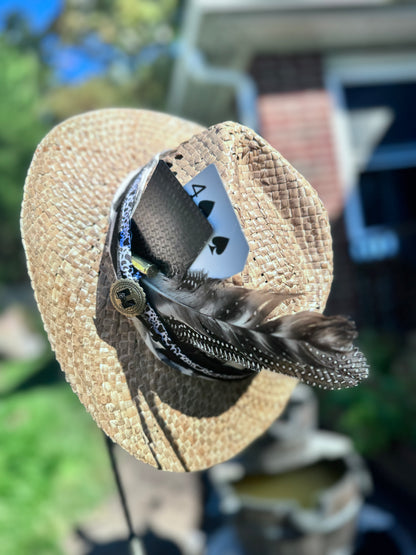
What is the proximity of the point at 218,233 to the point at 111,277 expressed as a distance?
0.34 m

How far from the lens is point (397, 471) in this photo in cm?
426

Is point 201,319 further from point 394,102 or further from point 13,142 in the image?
point 13,142

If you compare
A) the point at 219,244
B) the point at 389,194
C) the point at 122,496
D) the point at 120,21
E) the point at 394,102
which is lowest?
the point at 389,194

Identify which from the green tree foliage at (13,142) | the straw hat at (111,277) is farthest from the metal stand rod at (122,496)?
the green tree foliage at (13,142)

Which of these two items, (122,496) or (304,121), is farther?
(304,121)

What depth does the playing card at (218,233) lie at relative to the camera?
1.24m

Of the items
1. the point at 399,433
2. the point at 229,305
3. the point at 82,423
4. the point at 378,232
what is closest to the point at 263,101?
the point at 378,232

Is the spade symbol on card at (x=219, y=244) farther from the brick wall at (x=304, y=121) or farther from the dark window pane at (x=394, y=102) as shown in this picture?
the dark window pane at (x=394, y=102)

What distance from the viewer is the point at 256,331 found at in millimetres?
1132

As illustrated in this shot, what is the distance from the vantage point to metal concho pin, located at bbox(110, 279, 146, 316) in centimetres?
129

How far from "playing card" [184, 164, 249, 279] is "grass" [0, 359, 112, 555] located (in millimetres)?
2690

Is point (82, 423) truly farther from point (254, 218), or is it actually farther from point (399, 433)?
point (254, 218)

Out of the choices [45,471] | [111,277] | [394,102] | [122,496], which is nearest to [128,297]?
[111,277]

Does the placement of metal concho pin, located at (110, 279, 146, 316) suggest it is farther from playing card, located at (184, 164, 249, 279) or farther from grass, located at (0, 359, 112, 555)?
grass, located at (0, 359, 112, 555)
